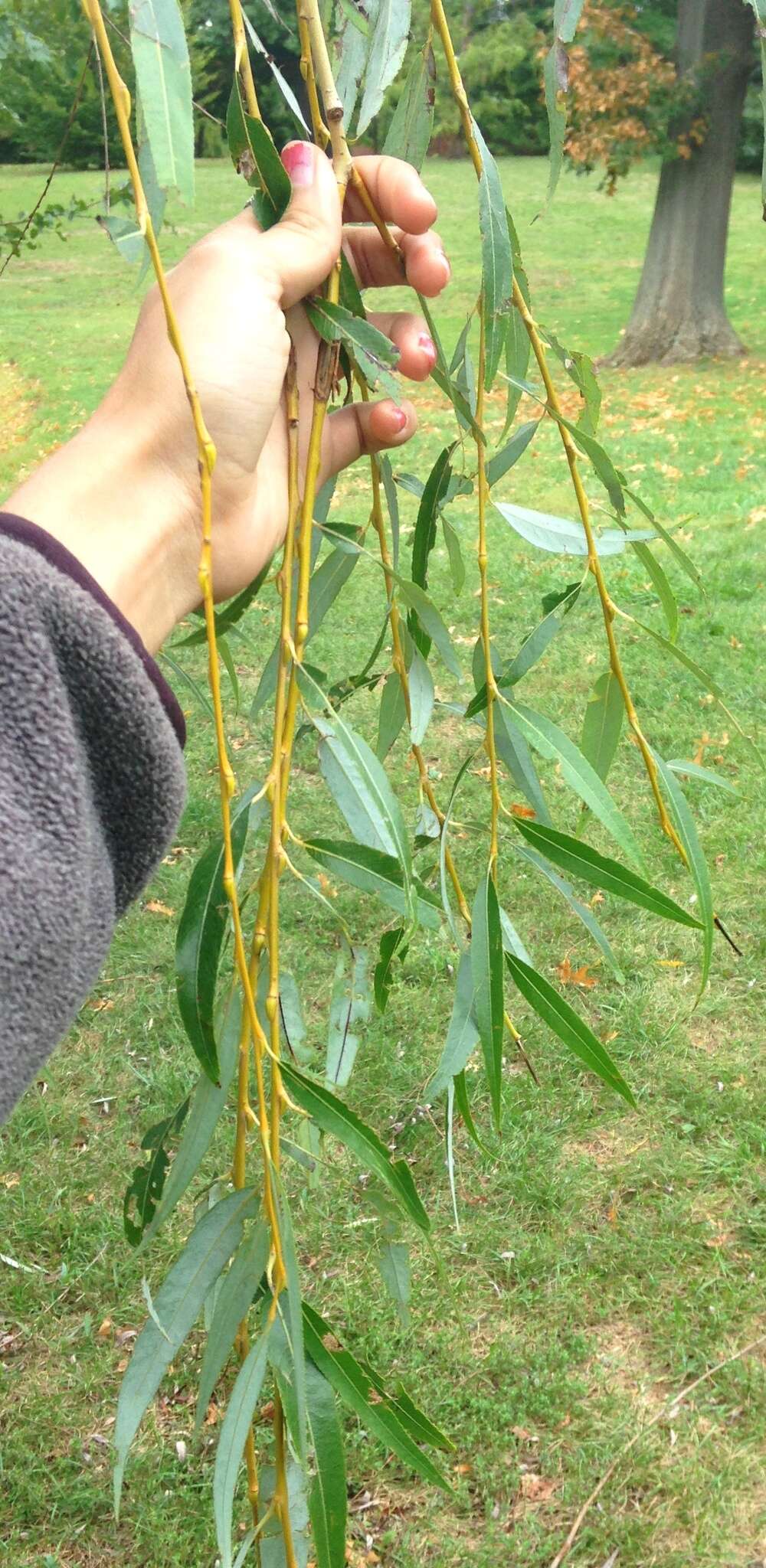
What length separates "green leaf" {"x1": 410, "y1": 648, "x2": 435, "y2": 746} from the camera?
1201mm

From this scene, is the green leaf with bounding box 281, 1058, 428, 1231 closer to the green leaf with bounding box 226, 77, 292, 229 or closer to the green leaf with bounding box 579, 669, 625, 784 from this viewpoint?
the green leaf with bounding box 579, 669, 625, 784

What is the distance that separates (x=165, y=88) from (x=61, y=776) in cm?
47

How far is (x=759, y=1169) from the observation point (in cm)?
252

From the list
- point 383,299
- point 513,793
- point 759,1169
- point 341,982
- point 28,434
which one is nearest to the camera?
point 341,982

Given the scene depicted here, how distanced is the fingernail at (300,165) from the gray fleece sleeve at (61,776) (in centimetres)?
42

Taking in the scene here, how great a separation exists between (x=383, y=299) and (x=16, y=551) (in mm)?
13830

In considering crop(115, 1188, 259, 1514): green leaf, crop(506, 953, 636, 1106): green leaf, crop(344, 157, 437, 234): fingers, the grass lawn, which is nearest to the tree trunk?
the grass lawn

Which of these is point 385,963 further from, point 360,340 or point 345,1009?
point 360,340

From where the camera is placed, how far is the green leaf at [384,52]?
3.66 ft

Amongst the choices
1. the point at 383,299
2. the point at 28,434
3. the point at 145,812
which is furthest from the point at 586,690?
the point at 383,299

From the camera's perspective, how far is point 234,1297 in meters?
0.97

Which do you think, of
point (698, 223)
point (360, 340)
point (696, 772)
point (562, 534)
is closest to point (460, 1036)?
point (696, 772)

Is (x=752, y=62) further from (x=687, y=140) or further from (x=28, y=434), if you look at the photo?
(x=28, y=434)

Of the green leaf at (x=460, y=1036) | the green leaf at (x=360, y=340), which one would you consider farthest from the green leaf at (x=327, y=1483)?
the green leaf at (x=360, y=340)
